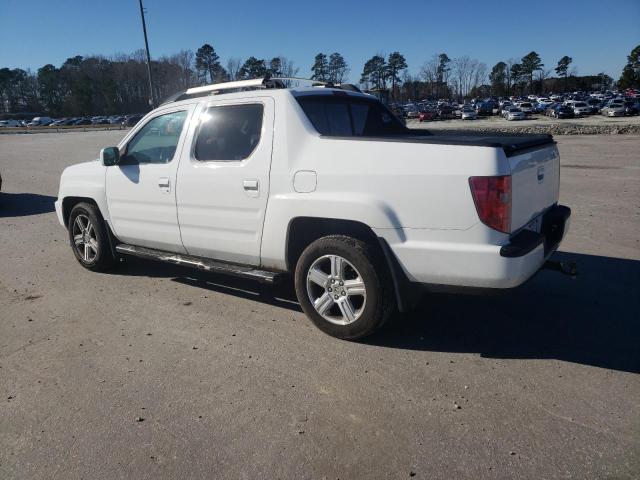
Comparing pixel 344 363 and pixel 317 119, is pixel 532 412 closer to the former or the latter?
pixel 344 363

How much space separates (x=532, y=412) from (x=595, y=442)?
0.36 meters

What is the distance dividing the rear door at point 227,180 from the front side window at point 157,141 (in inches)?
11.5

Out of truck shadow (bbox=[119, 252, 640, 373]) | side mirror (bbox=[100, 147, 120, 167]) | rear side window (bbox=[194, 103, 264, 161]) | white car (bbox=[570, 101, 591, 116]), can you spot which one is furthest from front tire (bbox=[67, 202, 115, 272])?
white car (bbox=[570, 101, 591, 116])

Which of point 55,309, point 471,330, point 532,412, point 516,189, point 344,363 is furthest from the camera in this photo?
point 55,309

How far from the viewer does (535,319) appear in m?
4.19

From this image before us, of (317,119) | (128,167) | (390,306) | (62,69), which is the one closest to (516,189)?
(390,306)

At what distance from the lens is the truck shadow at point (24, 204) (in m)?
9.92

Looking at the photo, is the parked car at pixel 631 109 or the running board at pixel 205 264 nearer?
the running board at pixel 205 264

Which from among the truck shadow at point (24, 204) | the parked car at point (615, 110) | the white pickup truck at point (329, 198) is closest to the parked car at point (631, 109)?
the parked car at point (615, 110)

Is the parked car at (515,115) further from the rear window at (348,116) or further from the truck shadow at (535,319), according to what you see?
the rear window at (348,116)

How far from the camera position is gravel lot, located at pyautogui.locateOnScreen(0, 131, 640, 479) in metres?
2.60

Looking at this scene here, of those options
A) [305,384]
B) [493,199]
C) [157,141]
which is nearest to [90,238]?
[157,141]

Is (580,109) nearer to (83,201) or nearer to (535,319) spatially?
(535,319)

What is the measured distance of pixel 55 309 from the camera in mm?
4785
